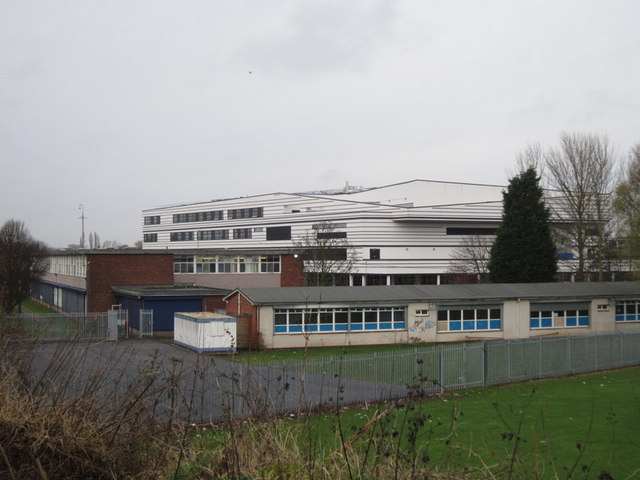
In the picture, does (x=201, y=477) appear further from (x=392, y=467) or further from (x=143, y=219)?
(x=143, y=219)

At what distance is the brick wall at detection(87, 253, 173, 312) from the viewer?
44.2 m

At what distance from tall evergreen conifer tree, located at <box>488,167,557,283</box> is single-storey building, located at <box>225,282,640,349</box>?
223 inches

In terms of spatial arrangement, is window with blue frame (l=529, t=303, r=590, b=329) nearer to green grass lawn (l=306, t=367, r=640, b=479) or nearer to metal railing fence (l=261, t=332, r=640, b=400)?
metal railing fence (l=261, t=332, r=640, b=400)

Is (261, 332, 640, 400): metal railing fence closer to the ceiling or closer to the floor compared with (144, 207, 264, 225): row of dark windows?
closer to the floor

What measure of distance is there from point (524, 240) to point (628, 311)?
335 inches

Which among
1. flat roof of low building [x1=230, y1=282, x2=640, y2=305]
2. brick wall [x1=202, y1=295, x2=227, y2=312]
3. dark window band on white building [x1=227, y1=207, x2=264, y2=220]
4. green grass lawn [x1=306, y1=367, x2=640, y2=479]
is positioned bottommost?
green grass lawn [x1=306, y1=367, x2=640, y2=479]

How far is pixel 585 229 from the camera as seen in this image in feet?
163

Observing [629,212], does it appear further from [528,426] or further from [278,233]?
[278,233]

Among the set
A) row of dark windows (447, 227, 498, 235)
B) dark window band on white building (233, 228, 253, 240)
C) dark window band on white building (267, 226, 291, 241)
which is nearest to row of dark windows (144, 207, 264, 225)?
dark window band on white building (233, 228, 253, 240)

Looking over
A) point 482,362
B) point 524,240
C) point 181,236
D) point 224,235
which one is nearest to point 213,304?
point 482,362

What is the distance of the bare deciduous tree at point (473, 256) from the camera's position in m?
60.3

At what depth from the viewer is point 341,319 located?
34.2 meters

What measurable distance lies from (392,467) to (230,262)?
48318 mm

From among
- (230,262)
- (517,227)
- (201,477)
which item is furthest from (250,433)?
(230,262)
